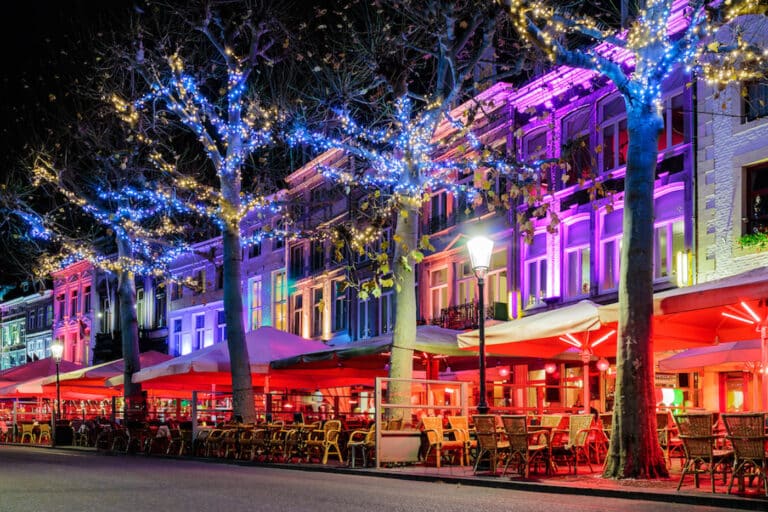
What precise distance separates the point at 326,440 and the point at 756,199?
35.8 feet

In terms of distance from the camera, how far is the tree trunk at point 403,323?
20.2 meters

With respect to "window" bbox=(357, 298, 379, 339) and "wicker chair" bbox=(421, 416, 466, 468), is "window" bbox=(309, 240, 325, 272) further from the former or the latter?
"wicker chair" bbox=(421, 416, 466, 468)

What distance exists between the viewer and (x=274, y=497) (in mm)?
12055

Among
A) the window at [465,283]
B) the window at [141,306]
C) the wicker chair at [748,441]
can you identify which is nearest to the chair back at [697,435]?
the wicker chair at [748,441]

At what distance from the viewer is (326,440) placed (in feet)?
66.7

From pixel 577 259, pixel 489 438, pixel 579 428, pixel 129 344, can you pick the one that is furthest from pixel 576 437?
pixel 129 344

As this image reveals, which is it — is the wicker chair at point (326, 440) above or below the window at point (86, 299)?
below

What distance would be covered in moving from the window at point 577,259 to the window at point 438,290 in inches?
255

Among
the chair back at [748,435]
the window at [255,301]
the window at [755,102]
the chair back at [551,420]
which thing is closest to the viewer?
the chair back at [748,435]

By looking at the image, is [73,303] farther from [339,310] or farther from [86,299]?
[339,310]

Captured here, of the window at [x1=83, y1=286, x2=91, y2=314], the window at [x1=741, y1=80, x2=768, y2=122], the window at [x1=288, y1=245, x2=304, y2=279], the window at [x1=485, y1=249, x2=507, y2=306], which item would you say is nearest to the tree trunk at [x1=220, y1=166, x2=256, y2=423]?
the window at [x1=485, y1=249, x2=507, y2=306]

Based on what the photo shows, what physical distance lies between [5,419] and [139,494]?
32786 millimetres

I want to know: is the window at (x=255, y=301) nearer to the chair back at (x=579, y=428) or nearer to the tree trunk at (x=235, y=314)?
the tree trunk at (x=235, y=314)

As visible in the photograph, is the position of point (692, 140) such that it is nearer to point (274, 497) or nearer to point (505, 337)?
point (505, 337)
